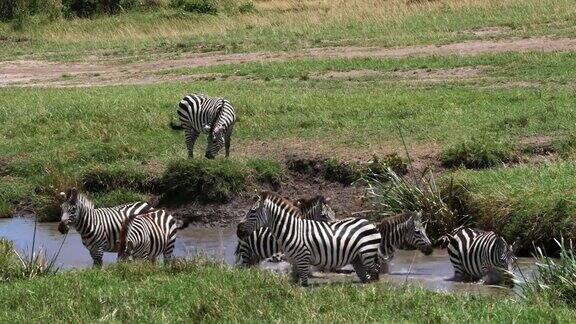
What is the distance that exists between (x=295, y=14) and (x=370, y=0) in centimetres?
433

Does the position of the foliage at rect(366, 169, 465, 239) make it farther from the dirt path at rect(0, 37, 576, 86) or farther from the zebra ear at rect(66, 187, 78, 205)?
the dirt path at rect(0, 37, 576, 86)

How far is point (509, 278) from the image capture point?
12.6m

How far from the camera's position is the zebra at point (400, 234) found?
13.8 meters

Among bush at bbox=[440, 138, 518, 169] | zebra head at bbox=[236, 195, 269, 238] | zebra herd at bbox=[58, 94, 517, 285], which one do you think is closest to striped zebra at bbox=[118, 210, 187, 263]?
zebra herd at bbox=[58, 94, 517, 285]

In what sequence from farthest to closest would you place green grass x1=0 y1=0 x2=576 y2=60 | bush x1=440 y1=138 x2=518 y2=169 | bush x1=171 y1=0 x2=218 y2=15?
bush x1=171 y1=0 x2=218 y2=15 → green grass x1=0 y1=0 x2=576 y2=60 → bush x1=440 y1=138 x2=518 y2=169

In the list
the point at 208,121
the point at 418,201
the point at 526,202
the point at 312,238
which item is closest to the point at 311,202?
the point at 418,201

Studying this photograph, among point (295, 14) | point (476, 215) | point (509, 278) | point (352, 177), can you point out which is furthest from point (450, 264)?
point (295, 14)

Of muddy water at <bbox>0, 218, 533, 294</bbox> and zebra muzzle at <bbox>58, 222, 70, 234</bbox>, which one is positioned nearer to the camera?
zebra muzzle at <bbox>58, 222, 70, 234</bbox>

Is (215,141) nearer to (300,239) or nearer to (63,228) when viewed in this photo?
(63,228)

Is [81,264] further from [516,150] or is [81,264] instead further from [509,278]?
[516,150]

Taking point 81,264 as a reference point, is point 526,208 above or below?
above

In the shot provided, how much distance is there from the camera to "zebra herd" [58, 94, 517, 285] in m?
13.0

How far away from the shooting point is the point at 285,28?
35.9 meters

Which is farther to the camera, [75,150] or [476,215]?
[75,150]
